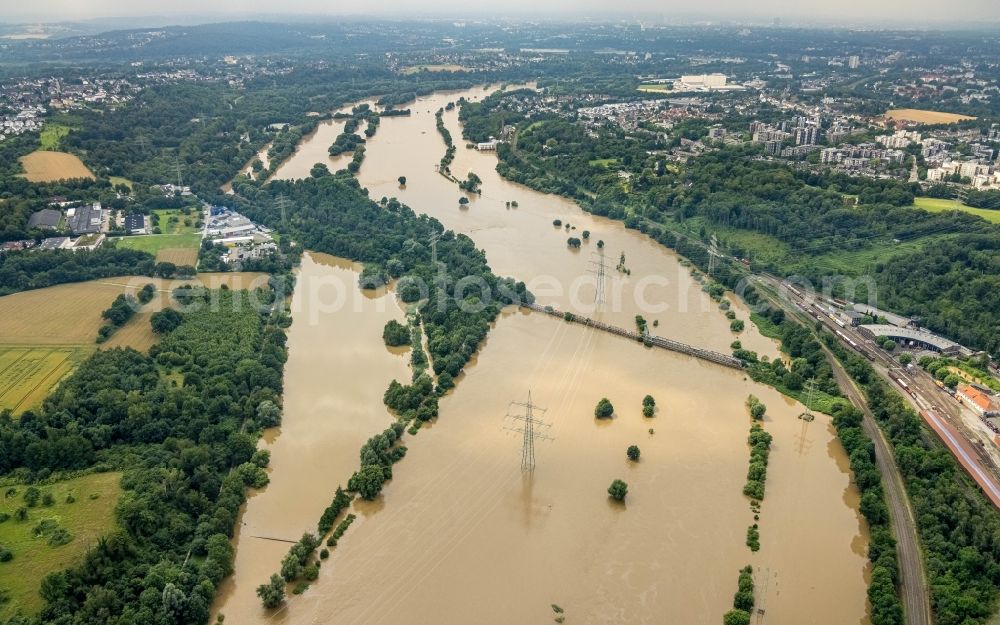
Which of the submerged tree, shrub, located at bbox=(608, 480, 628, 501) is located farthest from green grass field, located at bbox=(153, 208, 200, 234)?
shrub, located at bbox=(608, 480, 628, 501)

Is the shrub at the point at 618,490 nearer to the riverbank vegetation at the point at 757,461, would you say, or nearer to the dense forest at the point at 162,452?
the riverbank vegetation at the point at 757,461

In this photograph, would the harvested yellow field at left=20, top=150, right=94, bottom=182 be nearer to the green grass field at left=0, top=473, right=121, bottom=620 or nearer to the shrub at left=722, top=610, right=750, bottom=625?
the green grass field at left=0, top=473, right=121, bottom=620

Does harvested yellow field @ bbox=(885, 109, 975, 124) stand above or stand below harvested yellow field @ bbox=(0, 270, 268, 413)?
above

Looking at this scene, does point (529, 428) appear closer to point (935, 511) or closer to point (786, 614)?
point (786, 614)

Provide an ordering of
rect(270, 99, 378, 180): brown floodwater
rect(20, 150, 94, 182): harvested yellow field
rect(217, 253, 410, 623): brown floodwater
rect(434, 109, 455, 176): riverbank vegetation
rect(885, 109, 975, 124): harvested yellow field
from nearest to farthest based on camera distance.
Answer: rect(217, 253, 410, 623): brown floodwater < rect(20, 150, 94, 182): harvested yellow field < rect(270, 99, 378, 180): brown floodwater < rect(434, 109, 455, 176): riverbank vegetation < rect(885, 109, 975, 124): harvested yellow field

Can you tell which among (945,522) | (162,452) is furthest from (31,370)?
(945,522)

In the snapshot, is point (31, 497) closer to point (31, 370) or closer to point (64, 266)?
point (31, 370)

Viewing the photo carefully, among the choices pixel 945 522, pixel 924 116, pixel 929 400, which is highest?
pixel 924 116
